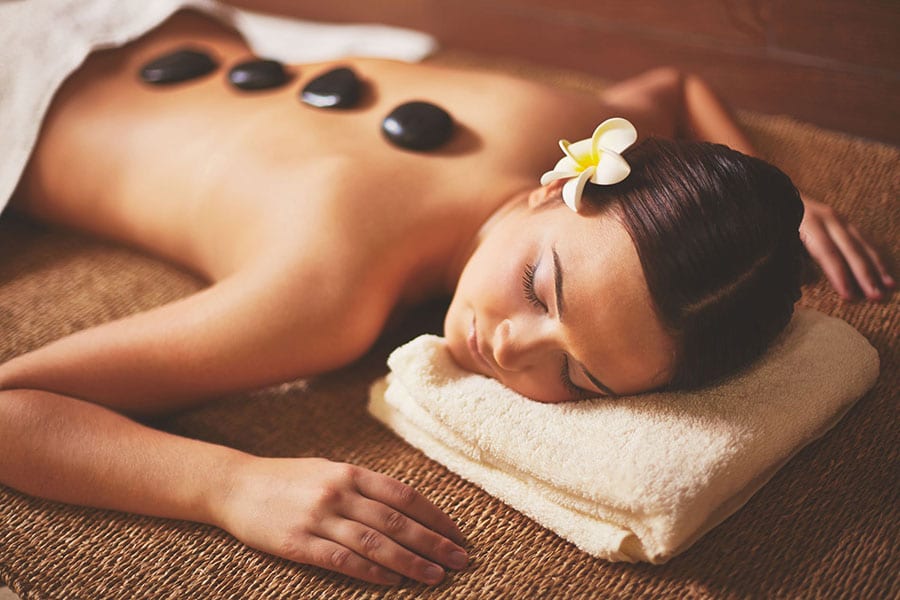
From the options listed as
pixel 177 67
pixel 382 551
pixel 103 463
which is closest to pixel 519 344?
pixel 382 551

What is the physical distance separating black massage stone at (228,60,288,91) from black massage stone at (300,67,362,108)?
85 millimetres

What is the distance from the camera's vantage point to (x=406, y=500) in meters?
0.89

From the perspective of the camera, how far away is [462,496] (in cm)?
95

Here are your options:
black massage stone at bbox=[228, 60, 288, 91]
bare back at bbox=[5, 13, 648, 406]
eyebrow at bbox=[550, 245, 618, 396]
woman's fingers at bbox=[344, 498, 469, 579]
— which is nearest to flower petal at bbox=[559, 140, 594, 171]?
eyebrow at bbox=[550, 245, 618, 396]

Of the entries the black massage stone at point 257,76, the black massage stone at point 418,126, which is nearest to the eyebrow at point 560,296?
the black massage stone at point 418,126

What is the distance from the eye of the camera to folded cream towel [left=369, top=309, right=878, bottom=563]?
2.69 ft

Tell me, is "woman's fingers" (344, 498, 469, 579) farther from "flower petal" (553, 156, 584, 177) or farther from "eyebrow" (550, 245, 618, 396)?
"flower petal" (553, 156, 584, 177)

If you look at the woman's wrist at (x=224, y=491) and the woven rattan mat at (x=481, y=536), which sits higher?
the woman's wrist at (x=224, y=491)

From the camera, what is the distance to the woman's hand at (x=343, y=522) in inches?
33.4

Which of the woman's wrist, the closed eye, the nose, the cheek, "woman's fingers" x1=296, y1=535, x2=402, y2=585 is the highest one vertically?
the closed eye

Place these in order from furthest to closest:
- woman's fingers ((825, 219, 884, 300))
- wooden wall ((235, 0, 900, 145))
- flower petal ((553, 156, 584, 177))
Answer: wooden wall ((235, 0, 900, 145)) → woman's fingers ((825, 219, 884, 300)) → flower petal ((553, 156, 584, 177))

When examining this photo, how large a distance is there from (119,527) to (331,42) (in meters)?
1.13

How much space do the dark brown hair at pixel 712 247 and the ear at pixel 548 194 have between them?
0.08 m

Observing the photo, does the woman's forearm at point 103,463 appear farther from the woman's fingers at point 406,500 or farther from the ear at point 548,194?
the ear at point 548,194
